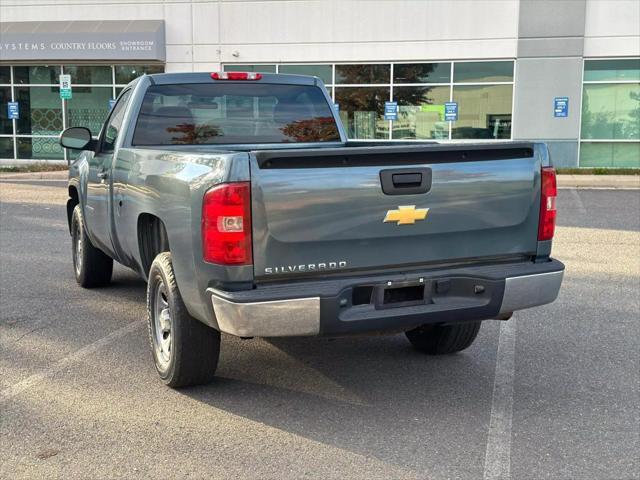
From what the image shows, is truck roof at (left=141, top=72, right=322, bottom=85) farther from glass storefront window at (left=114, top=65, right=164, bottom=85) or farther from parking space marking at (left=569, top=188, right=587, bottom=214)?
glass storefront window at (left=114, top=65, right=164, bottom=85)

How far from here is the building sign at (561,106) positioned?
72.0ft

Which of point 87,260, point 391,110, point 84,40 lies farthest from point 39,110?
point 87,260

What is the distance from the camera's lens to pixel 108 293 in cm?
720

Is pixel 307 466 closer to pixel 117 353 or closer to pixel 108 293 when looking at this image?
pixel 117 353

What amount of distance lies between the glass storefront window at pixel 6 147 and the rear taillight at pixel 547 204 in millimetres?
25292

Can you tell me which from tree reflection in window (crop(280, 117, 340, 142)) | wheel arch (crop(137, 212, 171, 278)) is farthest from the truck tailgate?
tree reflection in window (crop(280, 117, 340, 142))

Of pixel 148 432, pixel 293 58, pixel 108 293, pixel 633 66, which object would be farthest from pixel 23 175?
pixel 148 432

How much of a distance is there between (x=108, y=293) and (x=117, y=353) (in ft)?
6.51

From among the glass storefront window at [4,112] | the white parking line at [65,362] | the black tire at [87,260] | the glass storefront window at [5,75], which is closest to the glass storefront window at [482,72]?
the glass storefront window at [5,75]

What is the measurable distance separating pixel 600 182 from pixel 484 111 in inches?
191

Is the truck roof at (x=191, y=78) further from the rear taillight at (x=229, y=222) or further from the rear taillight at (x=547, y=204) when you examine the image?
the rear taillight at (x=547, y=204)

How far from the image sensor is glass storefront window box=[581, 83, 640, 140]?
2217 centimetres

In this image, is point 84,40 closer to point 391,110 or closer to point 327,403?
point 391,110

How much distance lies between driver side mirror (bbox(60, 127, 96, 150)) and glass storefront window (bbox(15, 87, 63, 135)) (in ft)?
67.9
